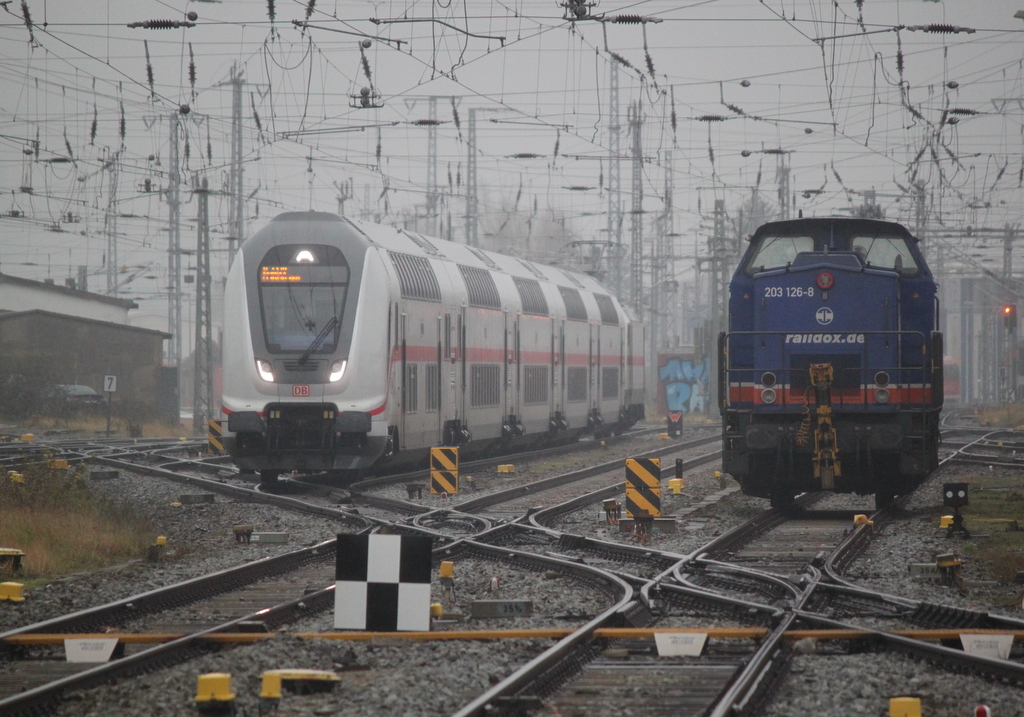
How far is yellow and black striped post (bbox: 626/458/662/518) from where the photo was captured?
13984mm

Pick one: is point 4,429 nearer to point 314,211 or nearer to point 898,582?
point 314,211

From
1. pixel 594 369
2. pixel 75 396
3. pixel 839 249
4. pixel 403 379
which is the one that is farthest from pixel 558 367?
pixel 75 396

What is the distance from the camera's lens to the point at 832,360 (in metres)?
15.3

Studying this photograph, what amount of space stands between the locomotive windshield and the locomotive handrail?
0.96 m

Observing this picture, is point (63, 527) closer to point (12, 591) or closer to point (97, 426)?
point (12, 591)

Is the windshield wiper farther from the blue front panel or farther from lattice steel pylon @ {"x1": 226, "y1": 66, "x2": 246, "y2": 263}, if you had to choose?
lattice steel pylon @ {"x1": 226, "y1": 66, "x2": 246, "y2": 263}

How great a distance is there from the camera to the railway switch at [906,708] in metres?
5.89

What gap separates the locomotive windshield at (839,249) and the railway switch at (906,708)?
33.5ft

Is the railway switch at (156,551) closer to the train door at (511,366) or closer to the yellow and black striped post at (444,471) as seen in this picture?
the yellow and black striped post at (444,471)

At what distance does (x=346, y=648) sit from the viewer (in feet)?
25.1

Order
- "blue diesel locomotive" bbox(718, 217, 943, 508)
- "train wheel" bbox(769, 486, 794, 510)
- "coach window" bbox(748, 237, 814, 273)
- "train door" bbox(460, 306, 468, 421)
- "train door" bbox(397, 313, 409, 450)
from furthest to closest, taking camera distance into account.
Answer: "train door" bbox(460, 306, 468, 421) < "train door" bbox(397, 313, 409, 450) < "train wheel" bbox(769, 486, 794, 510) < "coach window" bbox(748, 237, 814, 273) < "blue diesel locomotive" bbox(718, 217, 943, 508)

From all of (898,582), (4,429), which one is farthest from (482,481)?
(4,429)

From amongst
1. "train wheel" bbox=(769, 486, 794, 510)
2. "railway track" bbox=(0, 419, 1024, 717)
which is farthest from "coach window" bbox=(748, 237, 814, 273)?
"railway track" bbox=(0, 419, 1024, 717)

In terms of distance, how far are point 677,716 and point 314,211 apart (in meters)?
14.5
